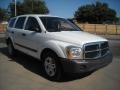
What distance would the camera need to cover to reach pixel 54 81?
5.90 m

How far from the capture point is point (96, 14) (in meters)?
66.0

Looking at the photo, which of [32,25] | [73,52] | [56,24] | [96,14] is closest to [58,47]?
[73,52]

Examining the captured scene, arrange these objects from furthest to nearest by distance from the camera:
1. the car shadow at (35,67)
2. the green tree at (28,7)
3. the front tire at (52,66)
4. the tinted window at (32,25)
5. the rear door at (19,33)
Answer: the green tree at (28,7) → the rear door at (19,33) → the tinted window at (32,25) → the car shadow at (35,67) → the front tire at (52,66)

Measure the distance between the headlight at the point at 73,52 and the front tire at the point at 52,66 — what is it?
42 cm

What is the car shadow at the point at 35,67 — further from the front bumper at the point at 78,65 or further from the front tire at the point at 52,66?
the front bumper at the point at 78,65

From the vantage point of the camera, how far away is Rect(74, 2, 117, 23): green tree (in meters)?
65.6

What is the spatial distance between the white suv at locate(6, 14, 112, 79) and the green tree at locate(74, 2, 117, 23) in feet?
193

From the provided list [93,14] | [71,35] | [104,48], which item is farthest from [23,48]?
[93,14]

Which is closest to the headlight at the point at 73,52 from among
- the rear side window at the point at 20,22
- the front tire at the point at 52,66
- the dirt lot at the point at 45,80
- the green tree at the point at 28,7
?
the front tire at the point at 52,66

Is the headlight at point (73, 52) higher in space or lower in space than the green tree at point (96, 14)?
lower

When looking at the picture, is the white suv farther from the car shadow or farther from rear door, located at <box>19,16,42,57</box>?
the car shadow

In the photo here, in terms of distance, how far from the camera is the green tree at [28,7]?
51000 mm

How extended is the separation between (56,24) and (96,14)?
199 feet

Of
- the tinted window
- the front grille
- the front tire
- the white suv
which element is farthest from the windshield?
the front grille
